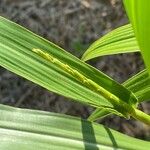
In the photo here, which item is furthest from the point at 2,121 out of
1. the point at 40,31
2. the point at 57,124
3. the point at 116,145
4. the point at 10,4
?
the point at 10,4

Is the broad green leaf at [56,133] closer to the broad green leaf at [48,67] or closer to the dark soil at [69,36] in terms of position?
the broad green leaf at [48,67]

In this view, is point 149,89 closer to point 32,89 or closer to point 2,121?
point 2,121

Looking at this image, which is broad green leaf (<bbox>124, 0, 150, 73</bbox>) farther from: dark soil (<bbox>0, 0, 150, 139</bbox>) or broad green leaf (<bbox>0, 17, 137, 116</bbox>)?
dark soil (<bbox>0, 0, 150, 139</bbox>)

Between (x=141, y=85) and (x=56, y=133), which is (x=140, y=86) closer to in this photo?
(x=141, y=85)

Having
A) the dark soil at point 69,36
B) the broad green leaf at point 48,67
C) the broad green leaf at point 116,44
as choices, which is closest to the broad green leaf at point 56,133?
the broad green leaf at point 48,67

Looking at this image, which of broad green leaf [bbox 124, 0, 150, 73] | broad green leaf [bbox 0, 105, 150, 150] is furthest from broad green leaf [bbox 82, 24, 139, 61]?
broad green leaf [bbox 124, 0, 150, 73]

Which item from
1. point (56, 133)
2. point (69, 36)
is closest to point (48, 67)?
point (56, 133)
